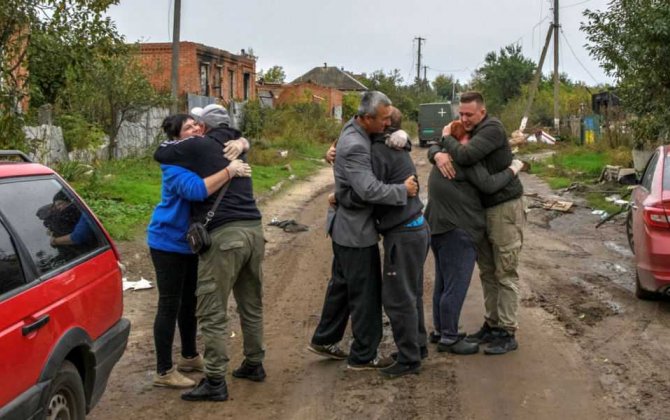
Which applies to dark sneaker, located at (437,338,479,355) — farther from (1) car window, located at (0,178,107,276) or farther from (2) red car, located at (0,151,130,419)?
(1) car window, located at (0,178,107,276)

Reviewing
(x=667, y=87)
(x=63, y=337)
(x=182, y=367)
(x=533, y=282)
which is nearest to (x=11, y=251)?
(x=63, y=337)

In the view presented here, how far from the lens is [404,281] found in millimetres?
5586

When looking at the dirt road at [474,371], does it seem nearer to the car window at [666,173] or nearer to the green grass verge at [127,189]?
the car window at [666,173]

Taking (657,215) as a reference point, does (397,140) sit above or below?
above

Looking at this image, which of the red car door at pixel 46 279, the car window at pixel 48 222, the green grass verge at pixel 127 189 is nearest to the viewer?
the red car door at pixel 46 279

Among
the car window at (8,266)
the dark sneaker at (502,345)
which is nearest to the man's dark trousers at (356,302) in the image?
the dark sneaker at (502,345)

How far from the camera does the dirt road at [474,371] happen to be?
5051 millimetres

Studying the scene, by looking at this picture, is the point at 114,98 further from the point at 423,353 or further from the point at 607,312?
the point at 423,353

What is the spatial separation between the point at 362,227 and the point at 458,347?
1360mm

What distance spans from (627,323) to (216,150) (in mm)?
4127

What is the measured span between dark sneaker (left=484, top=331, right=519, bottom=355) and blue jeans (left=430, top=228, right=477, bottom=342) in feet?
0.90

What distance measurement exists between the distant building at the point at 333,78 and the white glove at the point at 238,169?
7091 cm

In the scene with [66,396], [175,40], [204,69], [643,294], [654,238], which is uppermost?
[204,69]

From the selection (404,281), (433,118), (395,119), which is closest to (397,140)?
(395,119)
